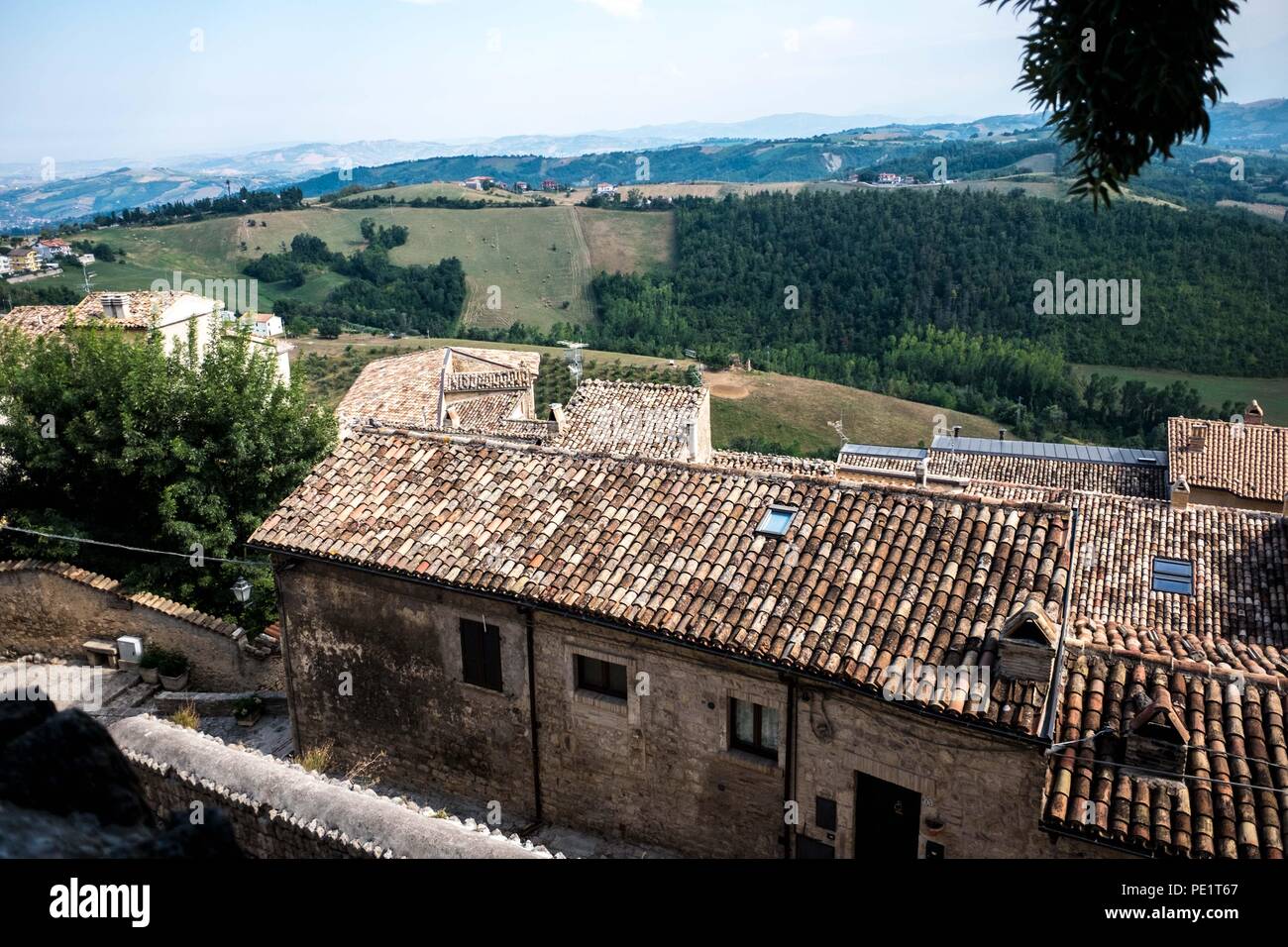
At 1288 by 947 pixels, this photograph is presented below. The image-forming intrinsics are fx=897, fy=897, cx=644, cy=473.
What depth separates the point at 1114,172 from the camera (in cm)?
404

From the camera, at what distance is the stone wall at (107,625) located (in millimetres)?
17031

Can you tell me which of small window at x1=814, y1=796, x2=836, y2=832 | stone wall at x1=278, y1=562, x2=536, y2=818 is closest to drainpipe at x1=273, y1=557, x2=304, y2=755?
stone wall at x1=278, y1=562, x2=536, y2=818

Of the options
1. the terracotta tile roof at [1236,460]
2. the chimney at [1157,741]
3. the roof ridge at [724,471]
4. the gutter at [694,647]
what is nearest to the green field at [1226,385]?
the terracotta tile roof at [1236,460]

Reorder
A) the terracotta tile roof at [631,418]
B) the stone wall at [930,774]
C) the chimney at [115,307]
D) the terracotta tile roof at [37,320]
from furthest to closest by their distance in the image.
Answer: the terracotta tile roof at [631,418]
the terracotta tile roof at [37,320]
the chimney at [115,307]
the stone wall at [930,774]

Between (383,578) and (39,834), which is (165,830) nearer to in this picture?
(39,834)

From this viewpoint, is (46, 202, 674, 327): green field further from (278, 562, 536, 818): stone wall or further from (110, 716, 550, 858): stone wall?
(110, 716, 550, 858): stone wall

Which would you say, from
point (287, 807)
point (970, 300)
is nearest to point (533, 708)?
point (287, 807)

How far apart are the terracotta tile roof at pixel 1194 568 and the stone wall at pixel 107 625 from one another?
55.3ft

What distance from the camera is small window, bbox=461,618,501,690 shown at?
40.1ft

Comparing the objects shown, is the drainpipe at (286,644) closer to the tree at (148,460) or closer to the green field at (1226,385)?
the tree at (148,460)

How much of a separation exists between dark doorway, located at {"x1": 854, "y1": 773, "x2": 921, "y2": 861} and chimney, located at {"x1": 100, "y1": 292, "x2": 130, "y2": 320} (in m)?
27.3

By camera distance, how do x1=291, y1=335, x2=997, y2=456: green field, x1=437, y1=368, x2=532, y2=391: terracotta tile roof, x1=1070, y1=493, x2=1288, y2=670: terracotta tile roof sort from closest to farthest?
1. x1=1070, y1=493, x2=1288, y2=670: terracotta tile roof
2. x1=437, y1=368, x2=532, y2=391: terracotta tile roof
3. x1=291, y1=335, x2=997, y2=456: green field

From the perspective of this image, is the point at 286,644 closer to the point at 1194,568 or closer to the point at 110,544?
the point at 110,544
